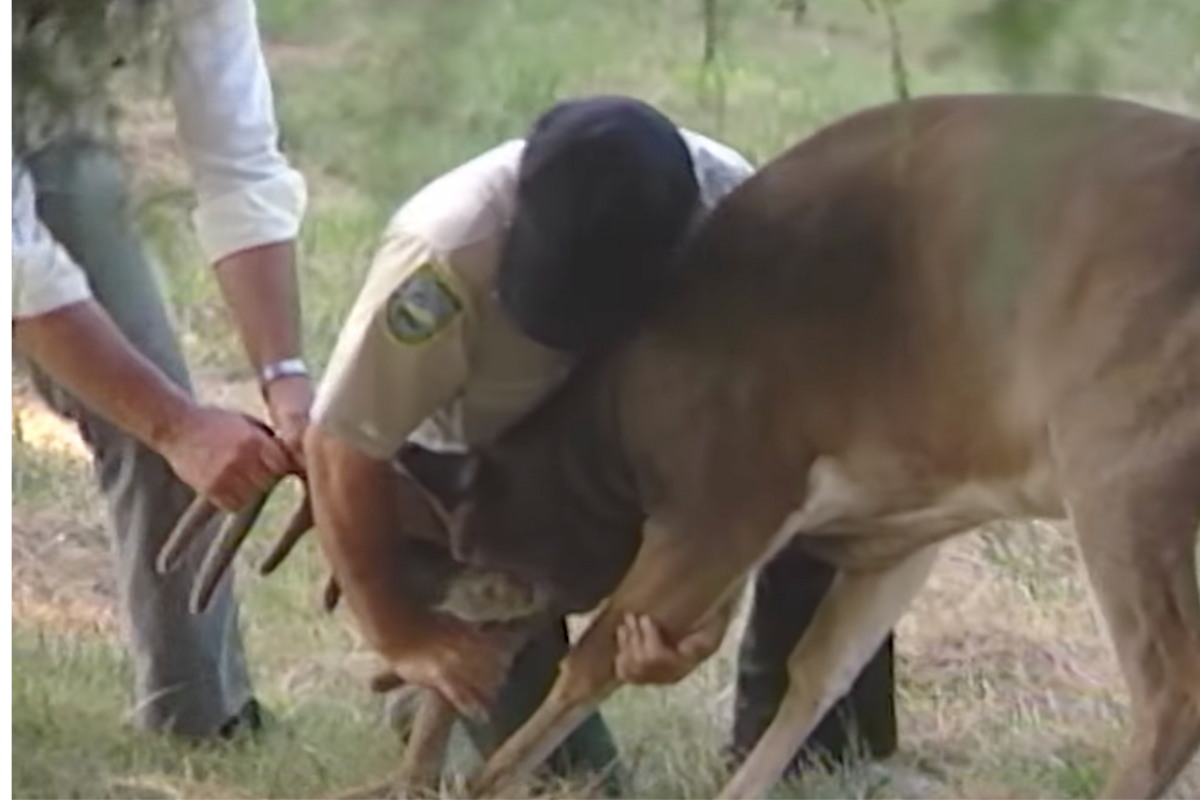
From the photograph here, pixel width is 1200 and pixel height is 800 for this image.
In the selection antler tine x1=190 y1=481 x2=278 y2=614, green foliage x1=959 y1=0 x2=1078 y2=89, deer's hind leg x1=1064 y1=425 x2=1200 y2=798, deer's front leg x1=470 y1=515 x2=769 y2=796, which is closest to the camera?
A: green foliage x1=959 y1=0 x2=1078 y2=89

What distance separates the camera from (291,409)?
188 cm

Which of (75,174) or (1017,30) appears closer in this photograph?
(1017,30)

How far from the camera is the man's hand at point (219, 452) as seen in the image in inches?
69.3

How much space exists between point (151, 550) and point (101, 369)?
53cm

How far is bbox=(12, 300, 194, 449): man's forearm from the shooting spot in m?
1.71

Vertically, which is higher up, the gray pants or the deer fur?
the deer fur

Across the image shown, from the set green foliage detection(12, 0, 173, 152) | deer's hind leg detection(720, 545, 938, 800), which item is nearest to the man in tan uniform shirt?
deer's hind leg detection(720, 545, 938, 800)

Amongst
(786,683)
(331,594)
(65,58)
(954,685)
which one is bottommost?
(954,685)

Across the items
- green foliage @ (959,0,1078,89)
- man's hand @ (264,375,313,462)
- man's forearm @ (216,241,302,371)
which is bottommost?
man's hand @ (264,375,313,462)

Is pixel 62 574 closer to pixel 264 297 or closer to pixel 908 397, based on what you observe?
pixel 264 297

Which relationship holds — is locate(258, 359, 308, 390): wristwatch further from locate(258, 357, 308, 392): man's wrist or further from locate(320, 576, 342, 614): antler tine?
locate(320, 576, 342, 614): antler tine

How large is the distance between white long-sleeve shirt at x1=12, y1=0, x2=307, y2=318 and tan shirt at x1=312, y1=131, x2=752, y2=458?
117mm

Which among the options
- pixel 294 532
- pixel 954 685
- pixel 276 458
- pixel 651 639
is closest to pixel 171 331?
pixel 294 532

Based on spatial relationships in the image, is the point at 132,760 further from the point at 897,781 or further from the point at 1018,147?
the point at 1018,147
